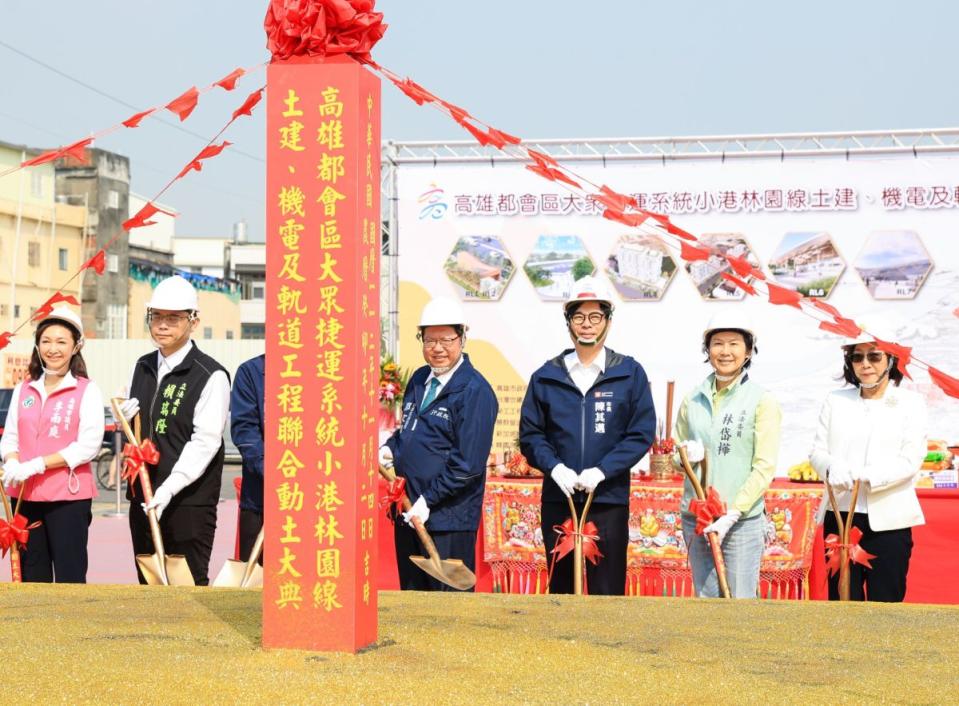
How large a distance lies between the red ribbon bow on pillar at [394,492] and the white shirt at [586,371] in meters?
0.62

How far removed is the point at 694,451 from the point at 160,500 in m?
1.58

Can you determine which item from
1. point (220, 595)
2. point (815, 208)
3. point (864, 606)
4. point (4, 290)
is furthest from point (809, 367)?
point (4, 290)

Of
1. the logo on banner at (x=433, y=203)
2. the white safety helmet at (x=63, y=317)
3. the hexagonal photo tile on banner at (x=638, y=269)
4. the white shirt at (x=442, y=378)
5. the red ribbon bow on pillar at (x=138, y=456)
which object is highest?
the logo on banner at (x=433, y=203)

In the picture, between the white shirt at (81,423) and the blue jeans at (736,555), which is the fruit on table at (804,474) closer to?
the blue jeans at (736,555)

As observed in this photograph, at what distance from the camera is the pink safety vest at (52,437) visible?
4.01 metres

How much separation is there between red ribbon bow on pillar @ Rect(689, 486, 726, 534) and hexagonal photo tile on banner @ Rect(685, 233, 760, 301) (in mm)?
2935

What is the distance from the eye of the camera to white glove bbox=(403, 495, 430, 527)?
3.87 meters

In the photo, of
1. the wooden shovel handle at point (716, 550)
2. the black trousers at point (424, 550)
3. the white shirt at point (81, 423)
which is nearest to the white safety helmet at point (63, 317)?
the white shirt at point (81, 423)

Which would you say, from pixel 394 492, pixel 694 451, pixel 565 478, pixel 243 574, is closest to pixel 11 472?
pixel 243 574

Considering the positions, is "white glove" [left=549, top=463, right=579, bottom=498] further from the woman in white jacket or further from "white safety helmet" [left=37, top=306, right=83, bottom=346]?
"white safety helmet" [left=37, top=306, right=83, bottom=346]

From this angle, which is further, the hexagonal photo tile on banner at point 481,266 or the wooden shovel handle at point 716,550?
the hexagonal photo tile on banner at point 481,266

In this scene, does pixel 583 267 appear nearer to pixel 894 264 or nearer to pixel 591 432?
pixel 894 264

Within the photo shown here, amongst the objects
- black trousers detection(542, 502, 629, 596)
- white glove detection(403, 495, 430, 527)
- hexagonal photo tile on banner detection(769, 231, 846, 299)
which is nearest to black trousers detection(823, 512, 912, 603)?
black trousers detection(542, 502, 629, 596)

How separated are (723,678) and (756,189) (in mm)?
4693
